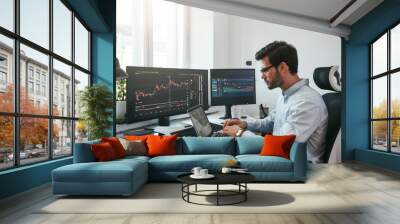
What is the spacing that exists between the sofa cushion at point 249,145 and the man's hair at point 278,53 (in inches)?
86.8

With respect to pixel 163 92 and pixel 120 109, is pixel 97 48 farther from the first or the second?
pixel 163 92

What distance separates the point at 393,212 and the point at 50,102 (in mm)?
4442

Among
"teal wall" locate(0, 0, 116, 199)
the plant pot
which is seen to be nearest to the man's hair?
the plant pot

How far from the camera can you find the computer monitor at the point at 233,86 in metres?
8.11

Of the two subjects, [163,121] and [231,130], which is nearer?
[163,121]

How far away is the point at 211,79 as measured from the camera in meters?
8.15

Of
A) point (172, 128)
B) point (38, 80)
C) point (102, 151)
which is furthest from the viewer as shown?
point (172, 128)

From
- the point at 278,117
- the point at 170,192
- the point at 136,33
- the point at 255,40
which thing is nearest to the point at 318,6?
the point at 255,40

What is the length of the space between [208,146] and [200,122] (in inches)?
55.2

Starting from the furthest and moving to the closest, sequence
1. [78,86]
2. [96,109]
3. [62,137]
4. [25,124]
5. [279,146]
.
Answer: [78,86] → [96,109] → [62,137] → [279,146] → [25,124]

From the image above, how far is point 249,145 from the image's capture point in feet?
21.5

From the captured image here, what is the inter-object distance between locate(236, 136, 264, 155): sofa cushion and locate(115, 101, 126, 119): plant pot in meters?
2.42

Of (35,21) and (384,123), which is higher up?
(35,21)

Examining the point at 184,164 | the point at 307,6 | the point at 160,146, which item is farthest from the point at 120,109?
the point at 307,6
